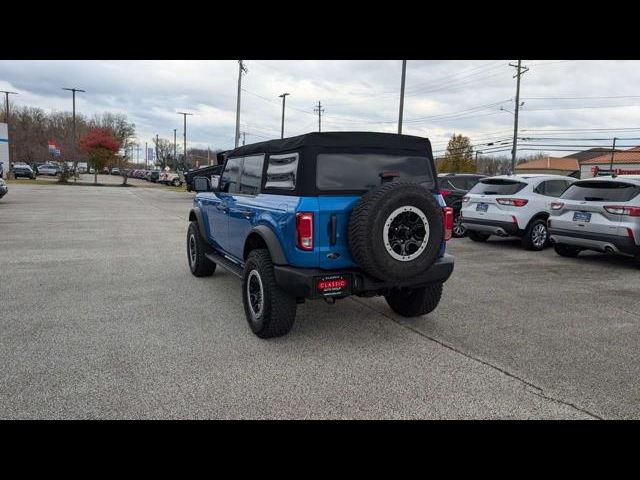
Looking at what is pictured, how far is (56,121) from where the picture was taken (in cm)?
9312

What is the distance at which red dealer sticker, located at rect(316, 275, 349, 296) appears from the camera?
3768 mm

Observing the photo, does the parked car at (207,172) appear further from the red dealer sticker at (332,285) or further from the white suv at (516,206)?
the white suv at (516,206)

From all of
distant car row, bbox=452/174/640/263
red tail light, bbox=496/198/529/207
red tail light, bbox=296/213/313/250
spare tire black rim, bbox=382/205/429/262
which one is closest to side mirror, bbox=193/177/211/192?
red tail light, bbox=296/213/313/250

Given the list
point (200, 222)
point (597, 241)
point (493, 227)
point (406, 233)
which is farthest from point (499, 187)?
point (406, 233)

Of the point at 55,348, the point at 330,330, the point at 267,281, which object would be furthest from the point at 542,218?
the point at 55,348

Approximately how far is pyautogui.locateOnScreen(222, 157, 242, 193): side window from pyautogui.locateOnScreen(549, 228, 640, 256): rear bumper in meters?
6.10

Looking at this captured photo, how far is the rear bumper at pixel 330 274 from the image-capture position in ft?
12.3

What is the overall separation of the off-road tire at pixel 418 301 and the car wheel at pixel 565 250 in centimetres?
513

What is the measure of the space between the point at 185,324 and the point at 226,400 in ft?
5.83

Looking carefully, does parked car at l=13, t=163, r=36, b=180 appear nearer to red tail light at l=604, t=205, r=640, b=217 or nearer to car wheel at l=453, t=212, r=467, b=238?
car wheel at l=453, t=212, r=467, b=238

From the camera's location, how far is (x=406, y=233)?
152 inches
